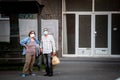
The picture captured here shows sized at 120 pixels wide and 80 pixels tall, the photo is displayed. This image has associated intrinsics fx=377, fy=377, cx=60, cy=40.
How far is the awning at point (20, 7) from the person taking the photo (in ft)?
52.3

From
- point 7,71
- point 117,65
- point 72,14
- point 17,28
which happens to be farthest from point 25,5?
point 117,65

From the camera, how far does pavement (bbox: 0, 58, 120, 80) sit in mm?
14547

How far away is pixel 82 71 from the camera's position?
16344 mm

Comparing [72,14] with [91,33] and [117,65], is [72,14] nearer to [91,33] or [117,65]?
[91,33]

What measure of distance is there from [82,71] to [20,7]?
3.92 meters

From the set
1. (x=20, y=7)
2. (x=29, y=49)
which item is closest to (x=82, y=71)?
(x=29, y=49)

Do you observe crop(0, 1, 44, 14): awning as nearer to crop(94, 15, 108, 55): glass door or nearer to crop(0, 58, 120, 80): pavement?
crop(0, 58, 120, 80): pavement

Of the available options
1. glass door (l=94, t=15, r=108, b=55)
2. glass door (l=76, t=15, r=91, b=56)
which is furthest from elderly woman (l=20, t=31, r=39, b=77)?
glass door (l=94, t=15, r=108, b=55)

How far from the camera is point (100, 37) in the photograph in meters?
20.0

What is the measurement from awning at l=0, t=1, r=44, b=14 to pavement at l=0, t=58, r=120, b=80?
9.08ft

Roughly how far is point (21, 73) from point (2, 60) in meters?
1.71

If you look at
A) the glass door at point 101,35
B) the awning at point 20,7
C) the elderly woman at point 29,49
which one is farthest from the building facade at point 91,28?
the elderly woman at point 29,49

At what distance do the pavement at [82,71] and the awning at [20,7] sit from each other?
109 inches

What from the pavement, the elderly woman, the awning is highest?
the awning
